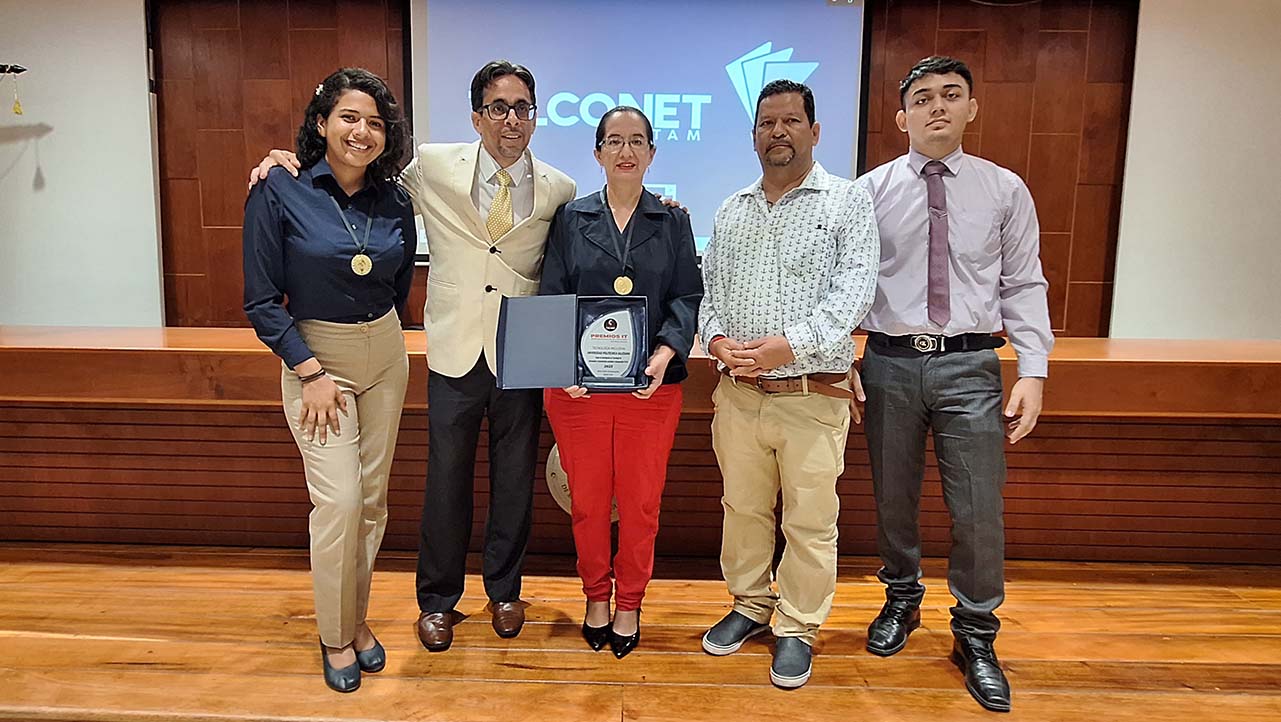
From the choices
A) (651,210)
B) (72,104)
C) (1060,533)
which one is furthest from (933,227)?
(72,104)

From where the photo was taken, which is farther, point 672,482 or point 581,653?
point 672,482

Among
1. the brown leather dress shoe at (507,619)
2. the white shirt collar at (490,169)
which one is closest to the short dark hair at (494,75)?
the white shirt collar at (490,169)

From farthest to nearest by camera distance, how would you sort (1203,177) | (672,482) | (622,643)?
(1203,177) → (672,482) → (622,643)

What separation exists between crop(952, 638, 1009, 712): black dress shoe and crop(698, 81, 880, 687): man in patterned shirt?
40cm

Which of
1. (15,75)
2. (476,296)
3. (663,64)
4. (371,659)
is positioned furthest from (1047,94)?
(15,75)

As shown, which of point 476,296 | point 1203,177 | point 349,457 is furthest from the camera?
point 1203,177

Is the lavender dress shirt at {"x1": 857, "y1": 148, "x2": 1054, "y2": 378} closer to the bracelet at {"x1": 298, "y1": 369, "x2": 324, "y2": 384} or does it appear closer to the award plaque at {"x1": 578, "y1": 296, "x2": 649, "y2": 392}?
the award plaque at {"x1": 578, "y1": 296, "x2": 649, "y2": 392}

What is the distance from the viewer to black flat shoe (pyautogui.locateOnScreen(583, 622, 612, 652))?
2.19 meters

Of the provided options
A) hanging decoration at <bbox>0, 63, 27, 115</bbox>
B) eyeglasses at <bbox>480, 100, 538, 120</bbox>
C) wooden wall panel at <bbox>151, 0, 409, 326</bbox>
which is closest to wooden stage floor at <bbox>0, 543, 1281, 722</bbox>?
eyeglasses at <bbox>480, 100, 538, 120</bbox>

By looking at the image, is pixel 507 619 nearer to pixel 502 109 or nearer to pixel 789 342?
pixel 789 342

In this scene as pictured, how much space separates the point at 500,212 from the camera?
205 cm

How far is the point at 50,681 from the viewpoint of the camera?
2.03m

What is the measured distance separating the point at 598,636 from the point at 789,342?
1014 millimetres

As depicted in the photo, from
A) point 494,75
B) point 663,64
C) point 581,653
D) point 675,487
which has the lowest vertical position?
point 581,653
